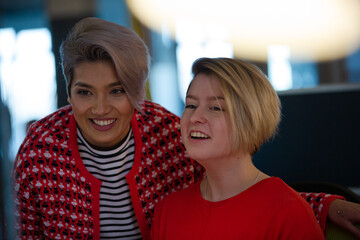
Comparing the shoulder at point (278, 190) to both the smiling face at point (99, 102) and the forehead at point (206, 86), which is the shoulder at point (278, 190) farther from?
the smiling face at point (99, 102)

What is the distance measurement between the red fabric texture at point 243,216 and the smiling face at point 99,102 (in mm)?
342

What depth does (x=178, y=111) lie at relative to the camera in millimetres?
4824

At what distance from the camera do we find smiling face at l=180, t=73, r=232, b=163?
1135mm

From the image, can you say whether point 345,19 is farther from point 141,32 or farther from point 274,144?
point 274,144

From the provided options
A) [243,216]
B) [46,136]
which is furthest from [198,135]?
[46,136]

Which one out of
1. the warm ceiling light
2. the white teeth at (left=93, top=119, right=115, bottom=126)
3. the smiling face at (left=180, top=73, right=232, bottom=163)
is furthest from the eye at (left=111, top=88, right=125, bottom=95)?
the warm ceiling light

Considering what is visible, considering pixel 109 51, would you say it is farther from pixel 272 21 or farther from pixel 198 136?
pixel 272 21

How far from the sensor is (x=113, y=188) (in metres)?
1.50

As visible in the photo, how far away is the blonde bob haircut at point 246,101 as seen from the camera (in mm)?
1125

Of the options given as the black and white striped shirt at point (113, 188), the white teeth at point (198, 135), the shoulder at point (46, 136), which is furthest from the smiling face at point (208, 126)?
the shoulder at point (46, 136)

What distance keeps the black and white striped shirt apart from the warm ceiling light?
144 inches

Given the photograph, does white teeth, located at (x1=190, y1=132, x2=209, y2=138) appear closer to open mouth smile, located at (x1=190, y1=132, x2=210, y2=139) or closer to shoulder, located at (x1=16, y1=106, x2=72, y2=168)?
open mouth smile, located at (x1=190, y1=132, x2=210, y2=139)

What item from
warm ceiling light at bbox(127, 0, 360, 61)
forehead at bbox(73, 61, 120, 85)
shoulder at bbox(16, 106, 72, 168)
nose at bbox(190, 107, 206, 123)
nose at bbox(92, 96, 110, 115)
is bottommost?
shoulder at bbox(16, 106, 72, 168)

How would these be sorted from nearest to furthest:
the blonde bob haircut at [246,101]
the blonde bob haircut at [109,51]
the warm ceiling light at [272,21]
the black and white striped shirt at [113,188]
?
the blonde bob haircut at [246,101]
the blonde bob haircut at [109,51]
the black and white striped shirt at [113,188]
the warm ceiling light at [272,21]
